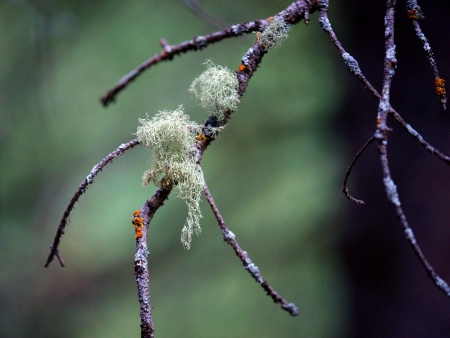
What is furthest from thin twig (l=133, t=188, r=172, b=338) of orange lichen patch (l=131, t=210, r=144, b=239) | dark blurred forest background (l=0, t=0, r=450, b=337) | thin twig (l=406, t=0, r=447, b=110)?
dark blurred forest background (l=0, t=0, r=450, b=337)

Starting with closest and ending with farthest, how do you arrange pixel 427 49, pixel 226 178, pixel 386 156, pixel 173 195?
pixel 386 156 → pixel 427 49 → pixel 226 178 → pixel 173 195

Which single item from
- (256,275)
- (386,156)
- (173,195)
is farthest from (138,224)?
(173,195)

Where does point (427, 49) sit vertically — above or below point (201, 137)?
above

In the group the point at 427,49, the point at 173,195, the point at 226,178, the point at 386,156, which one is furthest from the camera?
the point at 173,195

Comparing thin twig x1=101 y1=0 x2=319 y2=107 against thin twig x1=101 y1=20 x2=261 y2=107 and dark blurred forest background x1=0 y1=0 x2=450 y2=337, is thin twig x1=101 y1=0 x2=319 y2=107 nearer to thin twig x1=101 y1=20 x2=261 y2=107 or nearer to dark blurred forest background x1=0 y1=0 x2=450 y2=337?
thin twig x1=101 y1=20 x2=261 y2=107

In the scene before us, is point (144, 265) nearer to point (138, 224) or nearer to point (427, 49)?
point (138, 224)

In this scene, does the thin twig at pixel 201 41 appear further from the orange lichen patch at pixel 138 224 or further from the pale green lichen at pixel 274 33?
the orange lichen patch at pixel 138 224

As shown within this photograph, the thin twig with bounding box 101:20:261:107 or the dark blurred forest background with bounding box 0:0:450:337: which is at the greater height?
the thin twig with bounding box 101:20:261:107

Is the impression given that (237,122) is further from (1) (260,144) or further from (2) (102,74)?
(2) (102,74)
